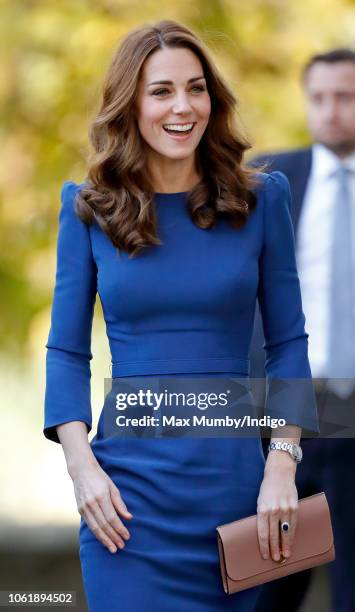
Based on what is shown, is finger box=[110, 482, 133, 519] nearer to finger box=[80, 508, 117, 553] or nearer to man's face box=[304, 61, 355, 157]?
finger box=[80, 508, 117, 553]

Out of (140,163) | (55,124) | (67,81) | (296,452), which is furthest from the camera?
(55,124)

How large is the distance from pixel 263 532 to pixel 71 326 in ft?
2.01

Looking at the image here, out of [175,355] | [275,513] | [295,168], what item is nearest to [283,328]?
[175,355]

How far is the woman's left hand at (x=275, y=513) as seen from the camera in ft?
10.1

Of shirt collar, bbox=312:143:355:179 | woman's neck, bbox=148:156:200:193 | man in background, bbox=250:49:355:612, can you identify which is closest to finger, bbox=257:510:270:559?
woman's neck, bbox=148:156:200:193

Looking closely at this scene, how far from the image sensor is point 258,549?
307 centimetres

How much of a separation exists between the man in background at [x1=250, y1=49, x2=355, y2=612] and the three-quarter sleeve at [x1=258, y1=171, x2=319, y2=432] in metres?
1.27

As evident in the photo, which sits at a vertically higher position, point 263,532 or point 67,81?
point 67,81

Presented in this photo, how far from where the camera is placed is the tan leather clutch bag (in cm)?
306

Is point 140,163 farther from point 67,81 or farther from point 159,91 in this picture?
point 67,81

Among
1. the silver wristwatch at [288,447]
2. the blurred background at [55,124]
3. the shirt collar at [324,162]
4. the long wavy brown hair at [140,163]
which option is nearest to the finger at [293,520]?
the silver wristwatch at [288,447]

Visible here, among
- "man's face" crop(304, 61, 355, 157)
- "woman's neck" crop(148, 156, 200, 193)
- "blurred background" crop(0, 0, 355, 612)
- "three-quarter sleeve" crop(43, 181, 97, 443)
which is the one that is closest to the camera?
"three-quarter sleeve" crop(43, 181, 97, 443)

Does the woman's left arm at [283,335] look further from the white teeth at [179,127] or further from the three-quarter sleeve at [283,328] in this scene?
the white teeth at [179,127]

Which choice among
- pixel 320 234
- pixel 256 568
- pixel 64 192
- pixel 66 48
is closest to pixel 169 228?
pixel 64 192
